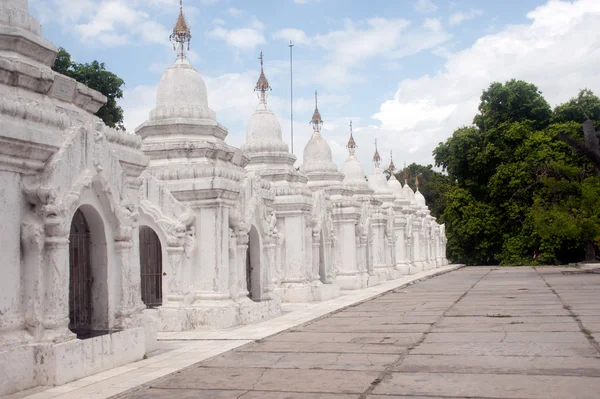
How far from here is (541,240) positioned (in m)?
42.5

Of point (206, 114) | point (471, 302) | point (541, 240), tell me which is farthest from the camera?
point (541, 240)

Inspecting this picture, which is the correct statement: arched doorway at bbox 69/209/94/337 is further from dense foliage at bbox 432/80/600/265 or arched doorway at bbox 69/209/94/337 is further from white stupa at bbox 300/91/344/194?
dense foliage at bbox 432/80/600/265

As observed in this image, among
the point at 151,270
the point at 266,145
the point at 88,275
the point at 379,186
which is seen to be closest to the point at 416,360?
the point at 88,275

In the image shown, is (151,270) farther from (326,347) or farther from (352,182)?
(352,182)

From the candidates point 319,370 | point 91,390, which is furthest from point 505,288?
point 91,390

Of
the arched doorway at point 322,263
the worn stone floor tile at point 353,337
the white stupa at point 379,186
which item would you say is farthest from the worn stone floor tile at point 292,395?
the white stupa at point 379,186

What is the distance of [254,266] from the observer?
15.3 meters

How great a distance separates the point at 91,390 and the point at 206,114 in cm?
766

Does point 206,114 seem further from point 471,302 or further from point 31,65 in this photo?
point 471,302

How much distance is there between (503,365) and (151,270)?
7573 millimetres

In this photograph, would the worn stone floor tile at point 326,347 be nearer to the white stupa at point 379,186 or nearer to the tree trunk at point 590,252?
the white stupa at point 379,186

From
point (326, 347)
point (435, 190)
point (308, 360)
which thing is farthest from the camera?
point (435, 190)

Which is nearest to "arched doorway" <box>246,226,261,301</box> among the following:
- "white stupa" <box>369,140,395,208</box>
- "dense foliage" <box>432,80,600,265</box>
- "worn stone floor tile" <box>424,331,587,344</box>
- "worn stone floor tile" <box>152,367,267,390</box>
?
"worn stone floor tile" <box>424,331,587,344</box>

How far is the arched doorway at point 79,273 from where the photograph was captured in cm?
945
